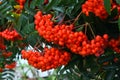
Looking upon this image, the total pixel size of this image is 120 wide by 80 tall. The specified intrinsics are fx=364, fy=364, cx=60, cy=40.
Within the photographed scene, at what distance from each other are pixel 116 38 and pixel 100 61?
17cm

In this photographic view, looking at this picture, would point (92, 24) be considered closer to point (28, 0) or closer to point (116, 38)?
point (116, 38)

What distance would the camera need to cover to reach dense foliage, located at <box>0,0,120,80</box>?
1176mm

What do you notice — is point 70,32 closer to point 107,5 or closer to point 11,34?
point 107,5

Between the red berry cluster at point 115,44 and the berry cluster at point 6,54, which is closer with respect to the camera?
the red berry cluster at point 115,44

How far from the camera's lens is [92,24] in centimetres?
127

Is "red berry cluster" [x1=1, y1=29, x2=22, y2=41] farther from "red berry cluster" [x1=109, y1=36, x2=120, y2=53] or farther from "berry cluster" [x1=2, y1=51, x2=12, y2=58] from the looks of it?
"red berry cluster" [x1=109, y1=36, x2=120, y2=53]

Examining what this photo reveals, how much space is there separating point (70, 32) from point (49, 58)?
0.13 metres

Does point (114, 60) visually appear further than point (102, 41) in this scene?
→ Yes

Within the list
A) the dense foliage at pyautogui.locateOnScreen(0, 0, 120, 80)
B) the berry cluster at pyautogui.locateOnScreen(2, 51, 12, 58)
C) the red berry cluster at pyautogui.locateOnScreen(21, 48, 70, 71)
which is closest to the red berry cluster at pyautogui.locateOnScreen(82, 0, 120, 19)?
the dense foliage at pyautogui.locateOnScreen(0, 0, 120, 80)

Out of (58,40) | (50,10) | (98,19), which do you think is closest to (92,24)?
(98,19)

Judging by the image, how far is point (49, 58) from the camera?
1236 mm

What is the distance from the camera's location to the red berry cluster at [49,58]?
1.23 meters

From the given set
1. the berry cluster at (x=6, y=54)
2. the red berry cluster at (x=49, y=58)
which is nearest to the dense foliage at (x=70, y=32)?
the red berry cluster at (x=49, y=58)

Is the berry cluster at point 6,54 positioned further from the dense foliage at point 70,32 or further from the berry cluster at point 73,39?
Result: the berry cluster at point 73,39
